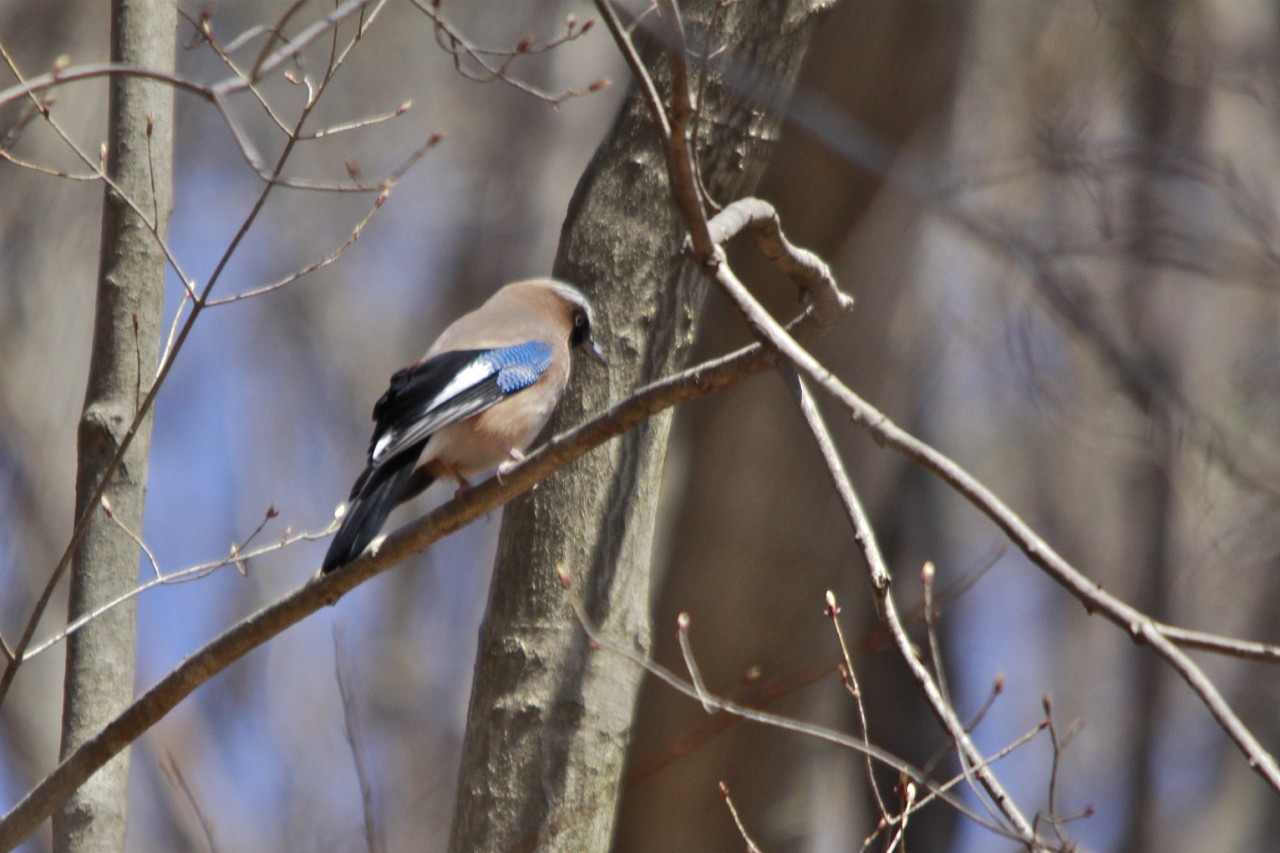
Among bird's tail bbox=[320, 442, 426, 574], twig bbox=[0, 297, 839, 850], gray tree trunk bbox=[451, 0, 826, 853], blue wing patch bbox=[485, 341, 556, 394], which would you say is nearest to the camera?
twig bbox=[0, 297, 839, 850]

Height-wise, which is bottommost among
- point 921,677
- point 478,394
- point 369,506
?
point 921,677

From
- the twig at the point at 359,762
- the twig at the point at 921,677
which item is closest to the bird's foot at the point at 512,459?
the twig at the point at 359,762

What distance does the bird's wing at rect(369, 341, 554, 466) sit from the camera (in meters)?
3.77

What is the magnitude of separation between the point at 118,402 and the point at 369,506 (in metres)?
0.76

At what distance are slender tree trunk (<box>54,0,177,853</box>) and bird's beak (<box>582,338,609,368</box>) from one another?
1.32m

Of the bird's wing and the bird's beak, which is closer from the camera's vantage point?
the bird's wing

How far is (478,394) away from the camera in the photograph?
403 centimetres

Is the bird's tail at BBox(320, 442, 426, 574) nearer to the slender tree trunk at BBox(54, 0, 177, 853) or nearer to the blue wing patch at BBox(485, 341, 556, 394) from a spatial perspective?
the blue wing patch at BBox(485, 341, 556, 394)

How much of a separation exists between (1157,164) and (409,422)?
5.01m

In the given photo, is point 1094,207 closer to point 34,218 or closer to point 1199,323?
point 1199,323

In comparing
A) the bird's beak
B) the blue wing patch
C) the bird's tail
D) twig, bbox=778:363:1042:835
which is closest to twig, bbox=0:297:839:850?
the bird's tail

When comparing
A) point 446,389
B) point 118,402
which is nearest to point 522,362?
point 446,389

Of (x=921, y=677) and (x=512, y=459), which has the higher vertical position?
(x=512, y=459)

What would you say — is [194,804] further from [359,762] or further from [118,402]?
[118,402]
